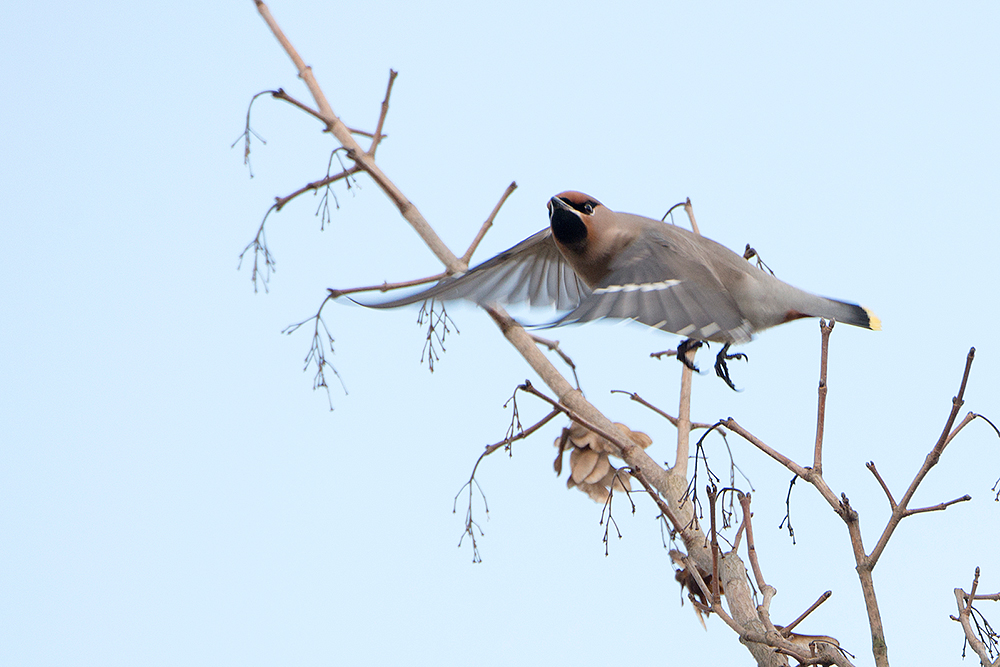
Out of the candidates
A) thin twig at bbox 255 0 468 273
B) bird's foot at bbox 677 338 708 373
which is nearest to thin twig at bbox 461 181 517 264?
thin twig at bbox 255 0 468 273

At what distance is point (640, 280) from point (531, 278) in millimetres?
452

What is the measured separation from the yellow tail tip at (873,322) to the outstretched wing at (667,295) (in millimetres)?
252

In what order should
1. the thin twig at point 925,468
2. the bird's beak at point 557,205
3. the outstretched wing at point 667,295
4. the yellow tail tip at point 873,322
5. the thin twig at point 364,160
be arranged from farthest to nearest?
the bird's beak at point 557,205 → the yellow tail tip at point 873,322 → the thin twig at point 364,160 → the outstretched wing at point 667,295 → the thin twig at point 925,468

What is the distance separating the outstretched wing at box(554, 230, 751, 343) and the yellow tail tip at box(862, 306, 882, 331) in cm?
25

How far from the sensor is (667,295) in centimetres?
171

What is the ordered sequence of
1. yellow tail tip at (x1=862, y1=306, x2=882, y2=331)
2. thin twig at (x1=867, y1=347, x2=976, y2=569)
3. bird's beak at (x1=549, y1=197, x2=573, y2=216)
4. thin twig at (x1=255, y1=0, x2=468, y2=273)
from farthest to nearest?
bird's beak at (x1=549, y1=197, x2=573, y2=216), yellow tail tip at (x1=862, y1=306, x2=882, y2=331), thin twig at (x1=255, y1=0, x2=468, y2=273), thin twig at (x1=867, y1=347, x2=976, y2=569)

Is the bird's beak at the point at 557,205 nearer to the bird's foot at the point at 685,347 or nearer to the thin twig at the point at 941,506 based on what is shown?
the bird's foot at the point at 685,347

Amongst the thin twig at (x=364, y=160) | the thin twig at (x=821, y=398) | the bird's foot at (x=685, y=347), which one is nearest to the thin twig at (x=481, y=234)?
the thin twig at (x=364, y=160)

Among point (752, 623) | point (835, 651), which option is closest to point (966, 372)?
point (835, 651)

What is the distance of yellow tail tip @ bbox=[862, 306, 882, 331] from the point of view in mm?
1878

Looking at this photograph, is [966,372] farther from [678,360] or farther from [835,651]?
[678,360]

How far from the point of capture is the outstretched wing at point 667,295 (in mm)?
1564

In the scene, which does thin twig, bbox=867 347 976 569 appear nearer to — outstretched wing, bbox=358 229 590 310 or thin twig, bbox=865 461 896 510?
thin twig, bbox=865 461 896 510

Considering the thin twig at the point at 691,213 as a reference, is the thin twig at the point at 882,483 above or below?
below
